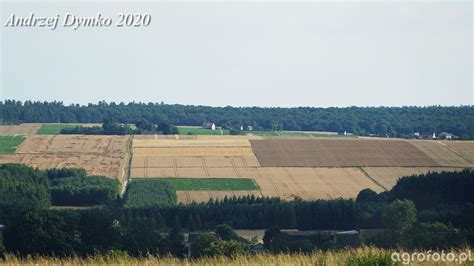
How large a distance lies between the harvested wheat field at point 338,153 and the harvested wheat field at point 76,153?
39.4ft

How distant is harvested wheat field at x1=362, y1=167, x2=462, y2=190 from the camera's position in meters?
76.7

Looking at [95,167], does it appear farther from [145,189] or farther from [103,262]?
[103,262]

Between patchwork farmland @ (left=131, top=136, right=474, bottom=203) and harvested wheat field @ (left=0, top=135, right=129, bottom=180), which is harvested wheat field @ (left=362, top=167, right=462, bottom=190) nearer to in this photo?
patchwork farmland @ (left=131, top=136, right=474, bottom=203)

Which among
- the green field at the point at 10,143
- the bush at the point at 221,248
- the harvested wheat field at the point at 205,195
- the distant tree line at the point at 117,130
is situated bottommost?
the harvested wheat field at the point at 205,195

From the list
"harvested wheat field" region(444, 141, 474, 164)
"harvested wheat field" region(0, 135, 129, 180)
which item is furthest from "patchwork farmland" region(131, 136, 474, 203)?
"harvested wheat field" region(0, 135, 129, 180)

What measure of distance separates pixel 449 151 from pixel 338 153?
912 centimetres

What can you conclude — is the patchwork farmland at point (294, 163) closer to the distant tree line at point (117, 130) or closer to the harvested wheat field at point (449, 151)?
the harvested wheat field at point (449, 151)

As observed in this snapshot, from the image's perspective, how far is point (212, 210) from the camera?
63.2 meters

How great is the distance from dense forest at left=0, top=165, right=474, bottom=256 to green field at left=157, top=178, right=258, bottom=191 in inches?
159

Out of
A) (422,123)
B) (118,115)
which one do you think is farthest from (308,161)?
(118,115)

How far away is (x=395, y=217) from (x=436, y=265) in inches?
1354

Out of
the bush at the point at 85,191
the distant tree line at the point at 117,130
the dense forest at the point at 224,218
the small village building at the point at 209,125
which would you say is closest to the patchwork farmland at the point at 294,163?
the bush at the point at 85,191

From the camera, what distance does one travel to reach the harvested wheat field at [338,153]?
85125 mm

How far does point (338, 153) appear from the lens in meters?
90.3
